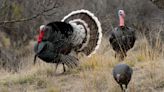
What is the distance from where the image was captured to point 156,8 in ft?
46.3

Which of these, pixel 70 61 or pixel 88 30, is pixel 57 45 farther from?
pixel 88 30

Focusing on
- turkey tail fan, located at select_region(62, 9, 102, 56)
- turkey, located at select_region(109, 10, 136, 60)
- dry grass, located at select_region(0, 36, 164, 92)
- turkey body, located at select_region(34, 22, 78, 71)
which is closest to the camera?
dry grass, located at select_region(0, 36, 164, 92)

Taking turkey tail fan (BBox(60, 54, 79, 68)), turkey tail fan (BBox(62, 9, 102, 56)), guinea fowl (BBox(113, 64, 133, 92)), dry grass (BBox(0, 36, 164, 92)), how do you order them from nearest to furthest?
guinea fowl (BBox(113, 64, 133, 92))
dry grass (BBox(0, 36, 164, 92))
turkey tail fan (BBox(60, 54, 79, 68))
turkey tail fan (BBox(62, 9, 102, 56))

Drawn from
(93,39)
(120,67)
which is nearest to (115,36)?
(93,39)

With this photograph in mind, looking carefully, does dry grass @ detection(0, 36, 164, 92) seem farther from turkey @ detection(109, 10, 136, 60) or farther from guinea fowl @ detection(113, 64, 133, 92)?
guinea fowl @ detection(113, 64, 133, 92)

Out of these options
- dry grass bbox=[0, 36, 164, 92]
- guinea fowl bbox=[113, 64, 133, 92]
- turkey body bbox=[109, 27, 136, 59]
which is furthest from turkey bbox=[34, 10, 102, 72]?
guinea fowl bbox=[113, 64, 133, 92]

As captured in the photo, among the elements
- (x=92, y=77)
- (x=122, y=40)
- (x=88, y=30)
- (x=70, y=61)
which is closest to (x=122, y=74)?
(x=92, y=77)

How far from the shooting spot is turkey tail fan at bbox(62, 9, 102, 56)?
9.32 meters

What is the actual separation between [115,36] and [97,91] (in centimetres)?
215

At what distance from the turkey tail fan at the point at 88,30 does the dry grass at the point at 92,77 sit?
0.49m

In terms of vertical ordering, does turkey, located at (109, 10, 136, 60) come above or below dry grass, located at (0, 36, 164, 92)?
above

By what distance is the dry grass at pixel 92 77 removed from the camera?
699cm

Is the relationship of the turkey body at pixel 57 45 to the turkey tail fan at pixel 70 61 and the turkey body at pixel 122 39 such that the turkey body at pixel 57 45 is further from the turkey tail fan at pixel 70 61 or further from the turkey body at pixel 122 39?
the turkey body at pixel 122 39

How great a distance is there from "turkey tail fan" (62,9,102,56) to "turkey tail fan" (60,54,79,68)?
65 cm
